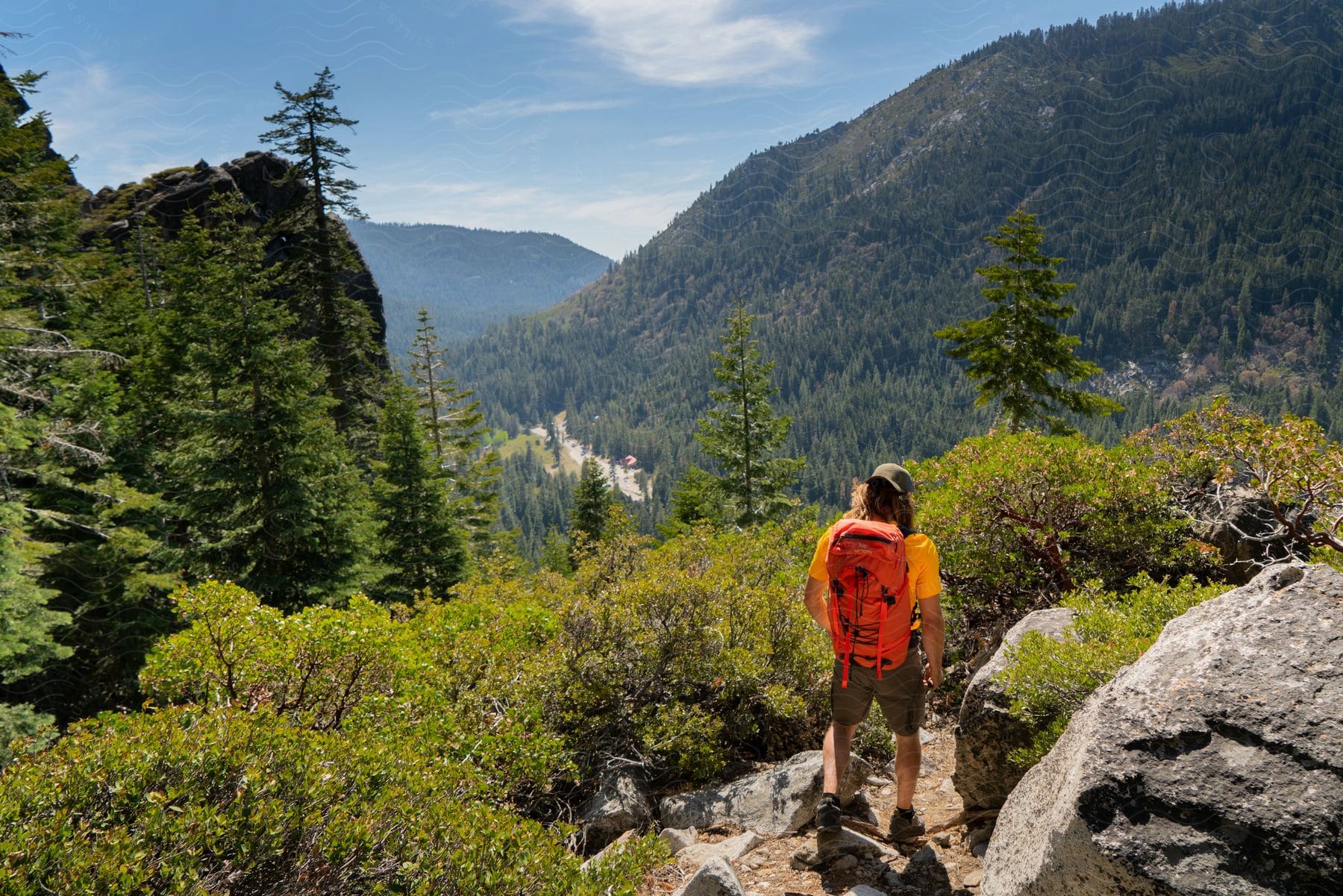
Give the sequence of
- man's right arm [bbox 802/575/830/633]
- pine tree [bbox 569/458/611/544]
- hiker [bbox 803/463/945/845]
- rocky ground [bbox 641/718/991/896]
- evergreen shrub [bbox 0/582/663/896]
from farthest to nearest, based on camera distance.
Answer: pine tree [bbox 569/458/611/544]
man's right arm [bbox 802/575/830/633]
hiker [bbox 803/463/945/845]
rocky ground [bbox 641/718/991/896]
evergreen shrub [bbox 0/582/663/896]

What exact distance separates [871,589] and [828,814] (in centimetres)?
166

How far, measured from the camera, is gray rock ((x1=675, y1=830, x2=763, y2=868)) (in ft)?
17.4

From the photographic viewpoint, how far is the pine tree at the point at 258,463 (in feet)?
50.9

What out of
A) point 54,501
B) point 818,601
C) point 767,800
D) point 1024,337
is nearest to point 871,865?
point 767,800

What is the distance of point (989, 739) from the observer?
5.05 meters

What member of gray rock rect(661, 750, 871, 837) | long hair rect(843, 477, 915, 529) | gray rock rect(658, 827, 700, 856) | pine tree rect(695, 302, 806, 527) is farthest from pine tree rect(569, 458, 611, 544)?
long hair rect(843, 477, 915, 529)

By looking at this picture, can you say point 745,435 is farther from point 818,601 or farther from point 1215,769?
point 1215,769

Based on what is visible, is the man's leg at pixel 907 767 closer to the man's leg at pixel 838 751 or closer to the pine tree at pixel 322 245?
Answer: the man's leg at pixel 838 751

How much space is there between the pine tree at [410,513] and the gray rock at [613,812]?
17.0 meters

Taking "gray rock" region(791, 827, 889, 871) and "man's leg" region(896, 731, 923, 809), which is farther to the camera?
"man's leg" region(896, 731, 923, 809)

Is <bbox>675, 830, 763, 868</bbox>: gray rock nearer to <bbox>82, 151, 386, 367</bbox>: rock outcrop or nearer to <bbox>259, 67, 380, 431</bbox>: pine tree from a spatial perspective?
<bbox>259, 67, 380, 431</bbox>: pine tree

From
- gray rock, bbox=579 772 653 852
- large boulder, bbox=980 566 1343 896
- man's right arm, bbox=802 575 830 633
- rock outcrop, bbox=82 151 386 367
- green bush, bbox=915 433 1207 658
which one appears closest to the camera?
large boulder, bbox=980 566 1343 896

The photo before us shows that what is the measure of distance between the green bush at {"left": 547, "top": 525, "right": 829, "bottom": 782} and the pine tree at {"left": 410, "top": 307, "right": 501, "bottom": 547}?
24.8 meters

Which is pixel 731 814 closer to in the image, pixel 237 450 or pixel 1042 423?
pixel 237 450
